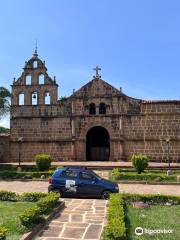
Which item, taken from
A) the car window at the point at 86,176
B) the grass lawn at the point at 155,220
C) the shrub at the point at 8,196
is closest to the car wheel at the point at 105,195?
the car window at the point at 86,176

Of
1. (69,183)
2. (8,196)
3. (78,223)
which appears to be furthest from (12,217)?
(69,183)

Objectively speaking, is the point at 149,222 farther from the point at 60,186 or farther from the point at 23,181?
the point at 23,181

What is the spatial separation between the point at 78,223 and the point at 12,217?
2.04m

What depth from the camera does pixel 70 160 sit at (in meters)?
33.2

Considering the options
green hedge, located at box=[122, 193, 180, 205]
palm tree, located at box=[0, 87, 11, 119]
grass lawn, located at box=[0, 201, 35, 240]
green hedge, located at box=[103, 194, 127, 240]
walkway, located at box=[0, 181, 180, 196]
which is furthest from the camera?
palm tree, located at box=[0, 87, 11, 119]

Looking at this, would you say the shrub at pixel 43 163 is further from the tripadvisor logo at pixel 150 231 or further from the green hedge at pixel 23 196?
the tripadvisor logo at pixel 150 231

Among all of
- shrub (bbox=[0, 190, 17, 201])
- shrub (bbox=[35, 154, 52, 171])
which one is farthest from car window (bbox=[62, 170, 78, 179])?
shrub (bbox=[35, 154, 52, 171])

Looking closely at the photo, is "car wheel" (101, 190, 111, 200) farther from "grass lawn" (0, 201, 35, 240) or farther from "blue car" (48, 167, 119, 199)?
"grass lawn" (0, 201, 35, 240)

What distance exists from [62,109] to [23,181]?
11490 millimetres

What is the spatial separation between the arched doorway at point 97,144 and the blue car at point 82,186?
1777 cm

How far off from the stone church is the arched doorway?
96mm

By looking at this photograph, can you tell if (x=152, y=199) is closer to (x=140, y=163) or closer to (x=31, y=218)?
(x=31, y=218)

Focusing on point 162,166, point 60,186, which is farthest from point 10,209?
point 162,166

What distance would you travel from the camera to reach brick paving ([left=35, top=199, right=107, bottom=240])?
9289mm
